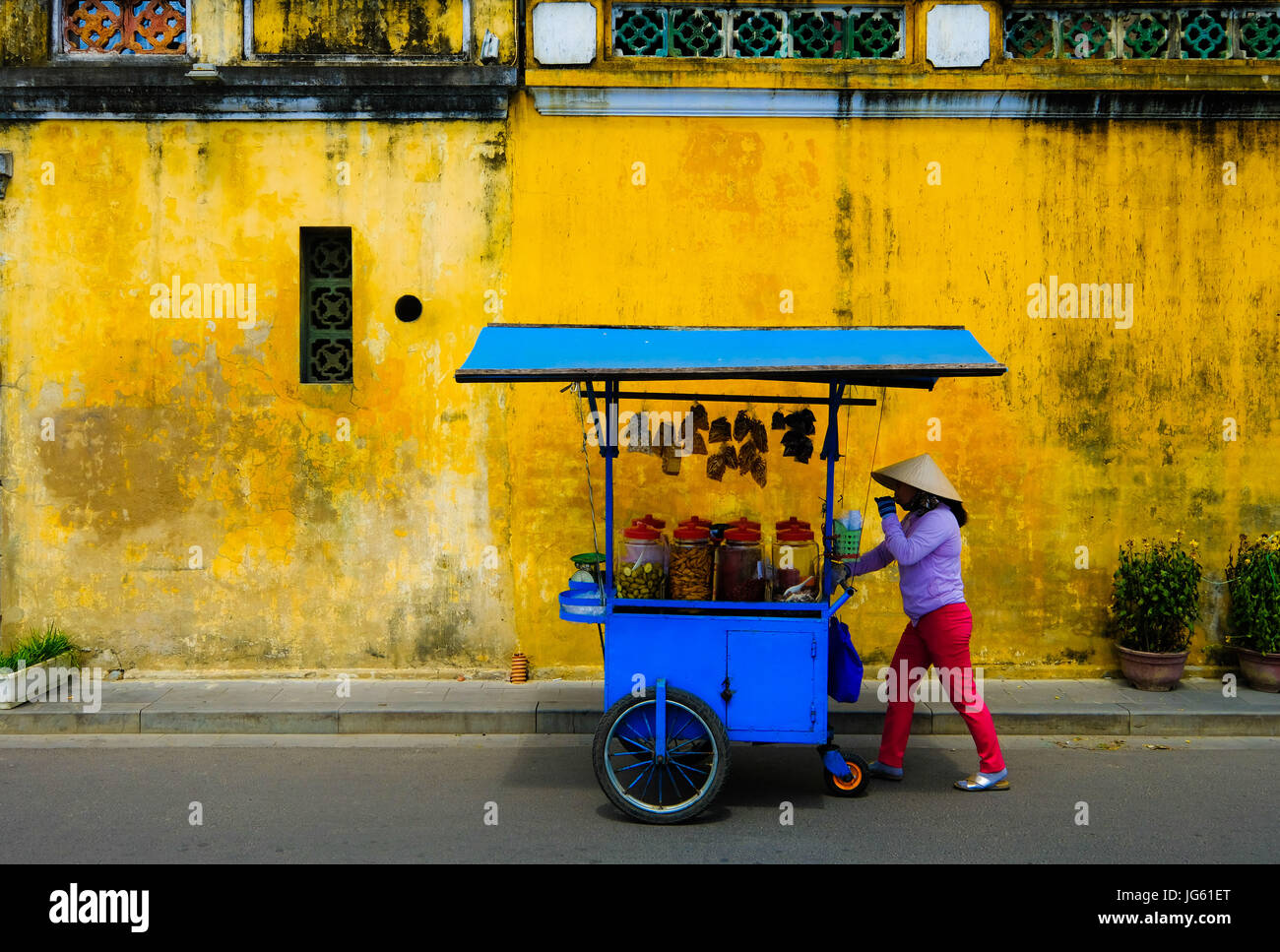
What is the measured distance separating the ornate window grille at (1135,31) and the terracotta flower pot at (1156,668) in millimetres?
4610

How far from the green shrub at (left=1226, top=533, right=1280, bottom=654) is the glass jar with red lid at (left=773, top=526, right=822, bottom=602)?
3873mm

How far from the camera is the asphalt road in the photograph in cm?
518

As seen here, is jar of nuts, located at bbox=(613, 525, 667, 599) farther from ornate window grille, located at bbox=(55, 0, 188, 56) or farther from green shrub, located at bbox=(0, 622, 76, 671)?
ornate window grille, located at bbox=(55, 0, 188, 56)

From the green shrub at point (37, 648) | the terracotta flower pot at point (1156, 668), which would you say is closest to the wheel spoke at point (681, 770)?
the terracotta flower pot at point (1156, 668)

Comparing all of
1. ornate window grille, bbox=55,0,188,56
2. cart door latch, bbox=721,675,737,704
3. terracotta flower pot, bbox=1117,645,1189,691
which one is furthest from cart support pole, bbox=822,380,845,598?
ornate window grille, bbox=55,0,188,56

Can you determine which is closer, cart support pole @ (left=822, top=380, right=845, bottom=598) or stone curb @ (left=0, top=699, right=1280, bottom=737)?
cart support pole @ (left=822, top=380, right=845, bottom=598)

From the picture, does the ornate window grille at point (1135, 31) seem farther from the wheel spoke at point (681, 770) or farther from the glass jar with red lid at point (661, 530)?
the wheel spoke at point (681, 770)

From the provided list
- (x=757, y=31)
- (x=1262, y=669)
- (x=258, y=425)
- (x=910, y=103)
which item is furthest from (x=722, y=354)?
(x=1262, y=669)

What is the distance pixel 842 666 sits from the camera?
19.3 ft

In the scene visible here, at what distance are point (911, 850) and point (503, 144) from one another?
232 inches

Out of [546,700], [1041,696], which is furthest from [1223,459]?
[546,700]

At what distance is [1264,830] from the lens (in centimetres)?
546
